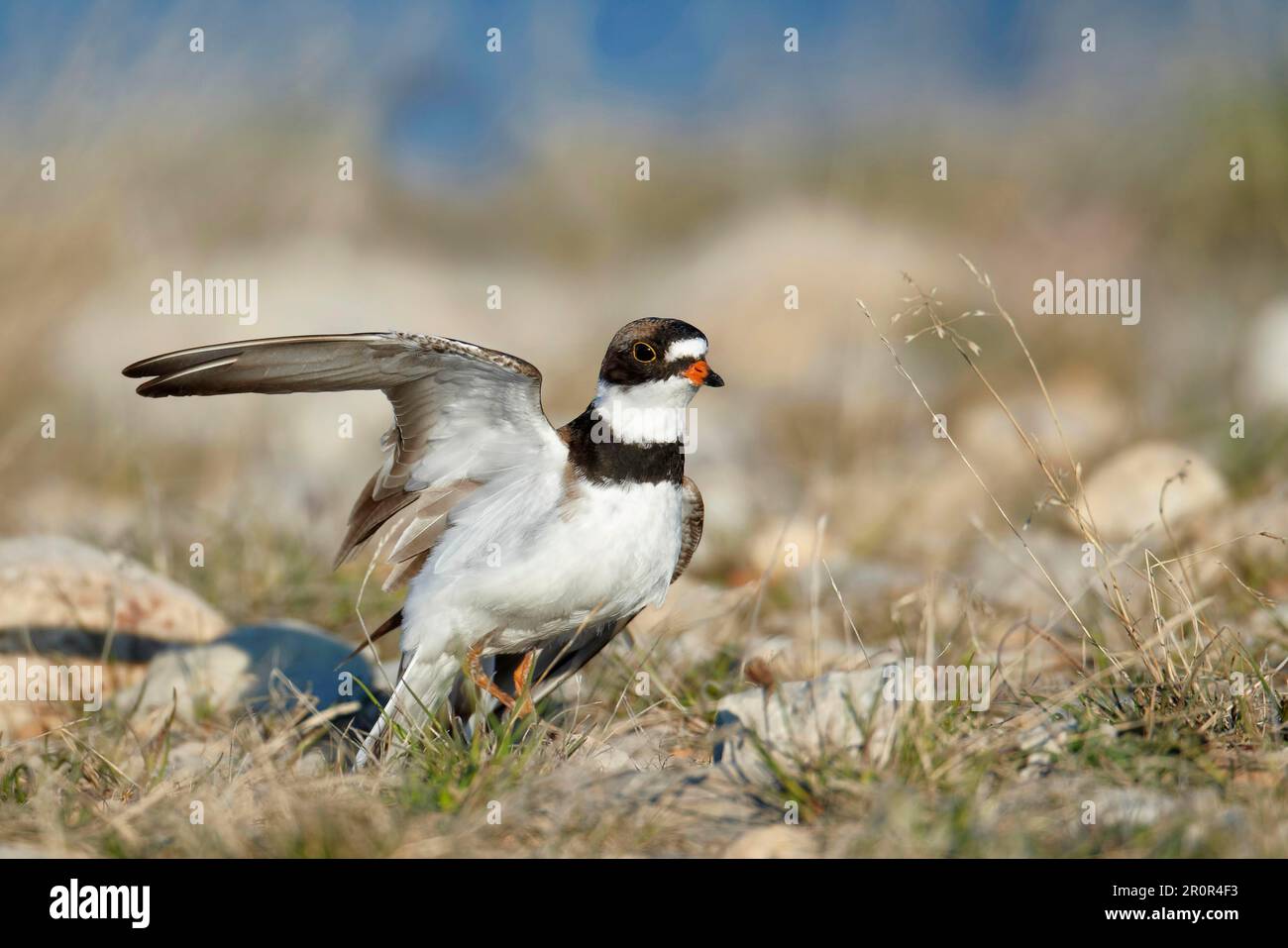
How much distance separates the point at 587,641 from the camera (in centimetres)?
434

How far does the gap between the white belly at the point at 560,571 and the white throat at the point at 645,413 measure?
0.15 m

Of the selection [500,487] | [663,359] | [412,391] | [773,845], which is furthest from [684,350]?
[773,845]

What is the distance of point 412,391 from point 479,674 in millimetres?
886

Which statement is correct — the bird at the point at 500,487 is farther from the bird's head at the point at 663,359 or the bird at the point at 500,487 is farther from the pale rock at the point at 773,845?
the pale rock at the point at 773,845

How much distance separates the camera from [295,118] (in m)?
10.2

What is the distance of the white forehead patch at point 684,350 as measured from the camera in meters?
3.93

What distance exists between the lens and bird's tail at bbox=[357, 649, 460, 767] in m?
3.59

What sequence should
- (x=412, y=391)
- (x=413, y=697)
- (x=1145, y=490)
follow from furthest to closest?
1. (x=1145, y=490)
2. (x=412, y=391)
3. (x=413, y=697)

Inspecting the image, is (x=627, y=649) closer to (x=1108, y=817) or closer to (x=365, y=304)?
(x=1108, y=817)

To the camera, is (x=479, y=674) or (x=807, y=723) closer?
(x=807, y=723)

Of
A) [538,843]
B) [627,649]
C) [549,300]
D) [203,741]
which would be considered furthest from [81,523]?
[549,300]

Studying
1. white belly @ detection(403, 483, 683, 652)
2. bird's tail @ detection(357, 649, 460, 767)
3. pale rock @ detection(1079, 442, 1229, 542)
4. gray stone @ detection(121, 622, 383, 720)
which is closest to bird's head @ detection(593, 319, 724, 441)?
white belly @ detection(403, 483, 683, 652)

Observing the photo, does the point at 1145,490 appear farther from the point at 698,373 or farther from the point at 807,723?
the point at 807,723

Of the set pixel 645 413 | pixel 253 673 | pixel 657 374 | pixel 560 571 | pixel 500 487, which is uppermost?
pixel 657 374
